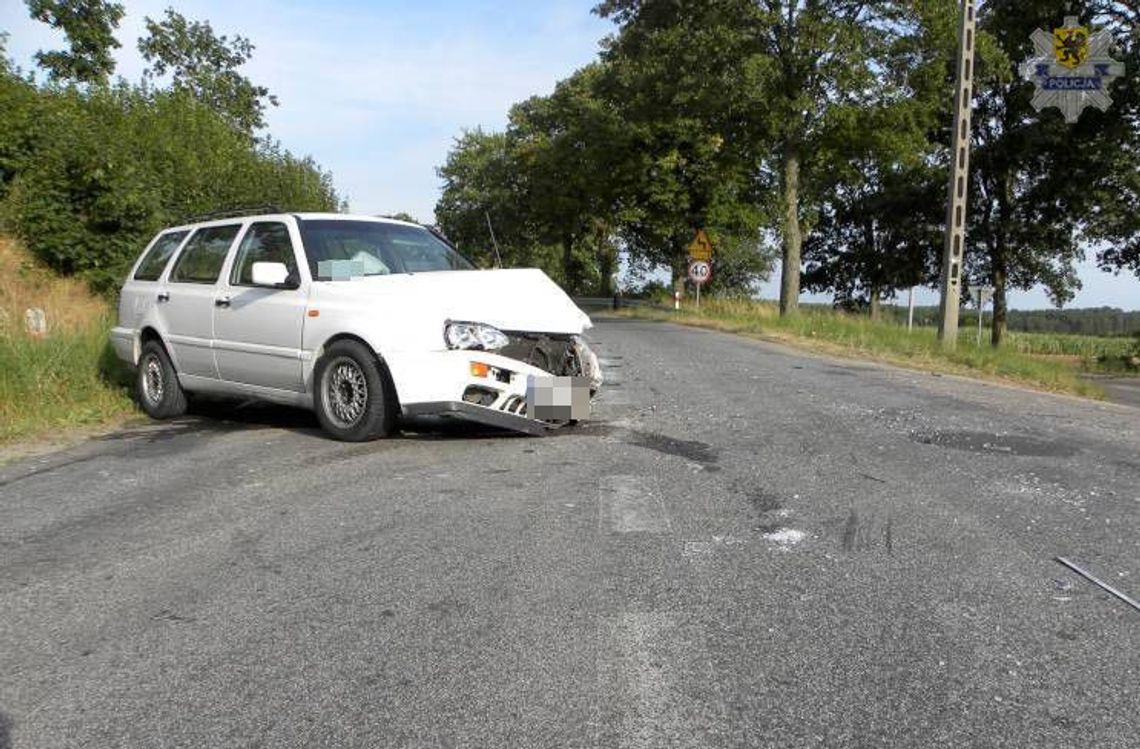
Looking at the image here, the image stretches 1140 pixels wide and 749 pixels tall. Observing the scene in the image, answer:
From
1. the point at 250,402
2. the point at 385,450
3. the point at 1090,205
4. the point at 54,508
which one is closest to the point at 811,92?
the point at 1090,205

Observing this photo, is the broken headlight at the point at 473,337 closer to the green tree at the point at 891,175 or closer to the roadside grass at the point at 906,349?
the roadside grass at the point at 906,349

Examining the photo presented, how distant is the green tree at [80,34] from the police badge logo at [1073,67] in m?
31.6

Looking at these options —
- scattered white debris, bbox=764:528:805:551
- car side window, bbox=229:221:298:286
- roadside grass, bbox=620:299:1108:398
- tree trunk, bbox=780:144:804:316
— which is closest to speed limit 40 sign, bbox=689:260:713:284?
tree trunk, bbox=780:144:804:316

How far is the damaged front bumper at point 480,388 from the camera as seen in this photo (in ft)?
22.4

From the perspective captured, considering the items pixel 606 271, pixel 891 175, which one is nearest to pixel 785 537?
pixel 891 175

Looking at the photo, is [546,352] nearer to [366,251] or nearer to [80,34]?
[366,251]

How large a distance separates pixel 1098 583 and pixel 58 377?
954cm

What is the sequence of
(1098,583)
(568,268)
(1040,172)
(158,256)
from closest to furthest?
(1098,583) → (158,256) → (1040,172) → (568,268)

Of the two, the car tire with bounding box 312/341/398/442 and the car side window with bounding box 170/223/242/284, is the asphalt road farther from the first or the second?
the car side window with bounding box 170/223/242/284

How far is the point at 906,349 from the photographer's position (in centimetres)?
1784

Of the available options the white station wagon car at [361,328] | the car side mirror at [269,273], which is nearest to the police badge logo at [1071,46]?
the white station wagon car at [361,328]

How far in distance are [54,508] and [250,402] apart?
15.3 feet

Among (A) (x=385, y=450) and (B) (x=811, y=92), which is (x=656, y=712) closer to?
(A) (x=385, y=450)

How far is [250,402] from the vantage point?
10.3 meters
